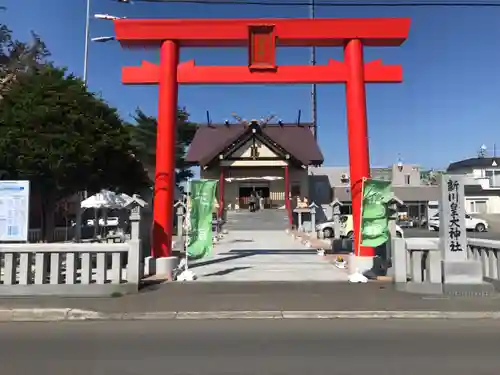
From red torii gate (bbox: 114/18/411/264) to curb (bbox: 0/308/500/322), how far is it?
194 inches

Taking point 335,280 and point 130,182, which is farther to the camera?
point 130,182

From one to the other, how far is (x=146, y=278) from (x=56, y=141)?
16.5 feet

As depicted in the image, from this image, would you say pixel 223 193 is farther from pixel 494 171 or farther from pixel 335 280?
pixel 494 171

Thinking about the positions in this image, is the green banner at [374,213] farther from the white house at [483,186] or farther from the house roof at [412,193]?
the white house at [483,186]

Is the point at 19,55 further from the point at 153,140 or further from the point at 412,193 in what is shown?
the point at 412,193

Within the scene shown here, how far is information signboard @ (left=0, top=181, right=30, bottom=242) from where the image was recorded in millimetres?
9570

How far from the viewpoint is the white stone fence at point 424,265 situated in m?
9.50

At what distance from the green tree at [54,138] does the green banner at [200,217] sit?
428 cm

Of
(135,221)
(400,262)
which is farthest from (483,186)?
(135,221)

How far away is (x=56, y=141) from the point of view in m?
13.0

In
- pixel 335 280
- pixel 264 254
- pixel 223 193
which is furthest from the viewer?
pixel 223 193

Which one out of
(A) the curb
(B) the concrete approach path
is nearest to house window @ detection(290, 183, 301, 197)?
(B) the concrete approach path

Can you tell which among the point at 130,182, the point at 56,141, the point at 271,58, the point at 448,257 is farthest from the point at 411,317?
the point at 130,182

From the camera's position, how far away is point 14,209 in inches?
378
